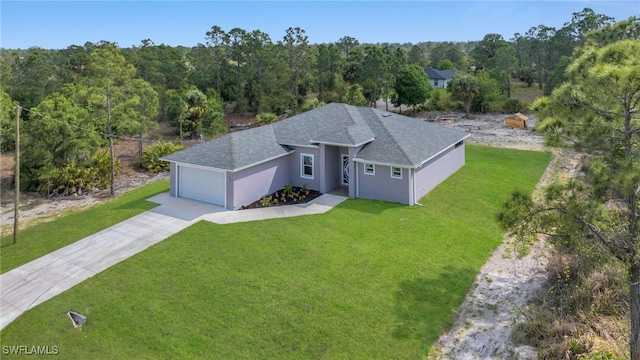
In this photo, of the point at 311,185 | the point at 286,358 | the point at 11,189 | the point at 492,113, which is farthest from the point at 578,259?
the point at 492,113

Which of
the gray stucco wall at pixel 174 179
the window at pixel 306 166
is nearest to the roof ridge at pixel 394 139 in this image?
the window at pixel 306 166

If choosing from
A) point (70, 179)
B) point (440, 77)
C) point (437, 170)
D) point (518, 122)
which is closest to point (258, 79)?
point (70, 179)

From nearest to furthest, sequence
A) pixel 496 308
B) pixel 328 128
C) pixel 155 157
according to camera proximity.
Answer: pixel 496 308 → pixel 328 128 → pixel 155 157

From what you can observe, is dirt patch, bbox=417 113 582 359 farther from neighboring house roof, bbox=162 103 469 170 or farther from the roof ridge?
neighboring house roof, bbox=162 103 469 170

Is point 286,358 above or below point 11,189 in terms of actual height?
below

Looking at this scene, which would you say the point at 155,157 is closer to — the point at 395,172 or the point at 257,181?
the point at 257,181

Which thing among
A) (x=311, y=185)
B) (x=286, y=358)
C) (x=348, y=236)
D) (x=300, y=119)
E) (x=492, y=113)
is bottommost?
(x=286, y=358)

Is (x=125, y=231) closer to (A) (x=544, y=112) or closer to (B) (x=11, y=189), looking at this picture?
(B) (x=11, y=189)
